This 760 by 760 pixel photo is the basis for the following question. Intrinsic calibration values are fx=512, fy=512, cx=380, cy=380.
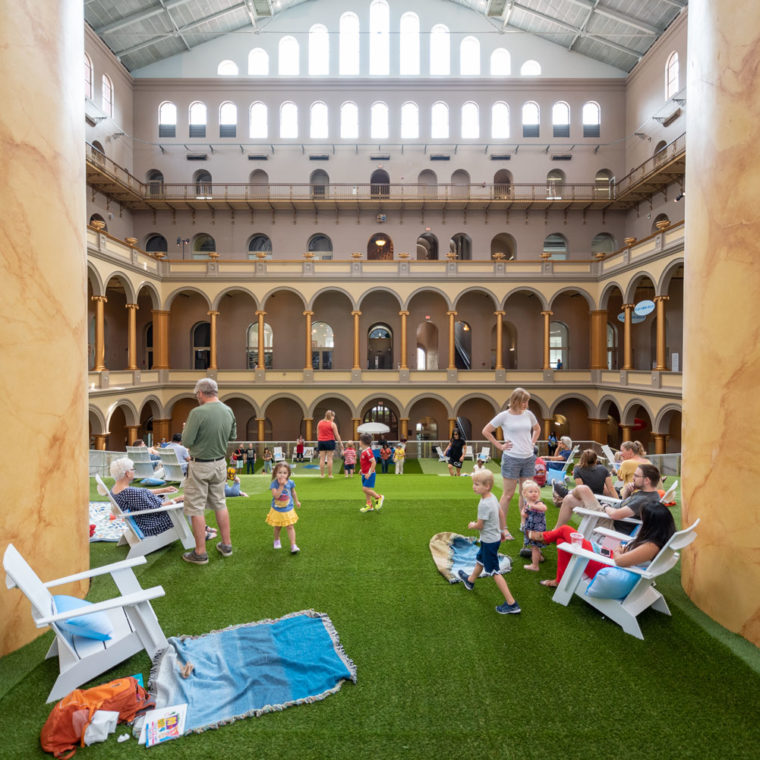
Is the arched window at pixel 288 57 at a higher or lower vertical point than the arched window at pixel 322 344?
higher

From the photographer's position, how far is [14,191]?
405 cm

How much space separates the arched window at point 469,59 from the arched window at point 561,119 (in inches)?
189

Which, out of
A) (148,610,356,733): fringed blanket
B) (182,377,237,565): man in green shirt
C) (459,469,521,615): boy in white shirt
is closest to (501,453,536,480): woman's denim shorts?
(459,469,521,615): boy in white shirt

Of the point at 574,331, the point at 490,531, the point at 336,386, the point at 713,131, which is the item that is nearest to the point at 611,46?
the point at 574,331

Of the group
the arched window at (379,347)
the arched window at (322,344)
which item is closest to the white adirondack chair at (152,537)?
the arched window at (322,344)

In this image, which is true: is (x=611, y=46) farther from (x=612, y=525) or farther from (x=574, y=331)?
(x=612, y=525)

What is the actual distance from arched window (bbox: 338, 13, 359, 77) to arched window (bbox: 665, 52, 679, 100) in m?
15.5

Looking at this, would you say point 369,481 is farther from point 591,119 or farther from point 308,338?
point 591,119

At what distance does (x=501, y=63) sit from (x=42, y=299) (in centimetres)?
3083

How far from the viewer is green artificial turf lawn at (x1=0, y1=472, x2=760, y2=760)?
3.10 metres

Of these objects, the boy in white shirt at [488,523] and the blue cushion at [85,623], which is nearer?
the blue cushion at [85,623]

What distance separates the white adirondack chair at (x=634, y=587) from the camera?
4.25 m

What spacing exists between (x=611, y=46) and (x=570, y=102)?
9.96 ft

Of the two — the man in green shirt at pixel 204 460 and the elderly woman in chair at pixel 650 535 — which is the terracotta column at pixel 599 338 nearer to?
the elderly woman in chair at pixel 650 535
